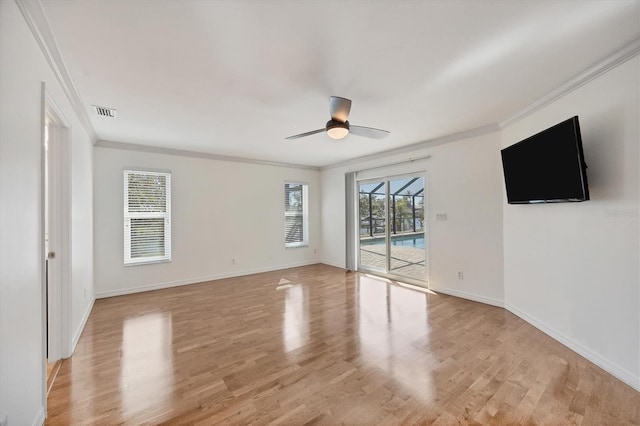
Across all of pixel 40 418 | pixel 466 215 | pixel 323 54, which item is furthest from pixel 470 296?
pixel 40 418

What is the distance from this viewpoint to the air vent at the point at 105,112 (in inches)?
115

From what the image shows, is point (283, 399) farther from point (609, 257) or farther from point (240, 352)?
point (609, 257)

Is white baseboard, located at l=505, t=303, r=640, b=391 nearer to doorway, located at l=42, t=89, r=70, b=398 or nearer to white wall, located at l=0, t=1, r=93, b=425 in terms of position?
white wall, located at l=0, t=1, r=93, b=425

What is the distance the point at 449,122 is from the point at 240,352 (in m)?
3.75

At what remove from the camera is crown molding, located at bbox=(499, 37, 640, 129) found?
197 cm

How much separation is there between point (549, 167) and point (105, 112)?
486cm

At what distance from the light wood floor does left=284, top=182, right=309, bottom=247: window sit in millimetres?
2843

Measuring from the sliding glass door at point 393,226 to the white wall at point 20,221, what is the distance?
4712 mm

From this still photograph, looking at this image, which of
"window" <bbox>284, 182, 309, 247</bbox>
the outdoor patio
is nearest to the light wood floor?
the outdoor patio

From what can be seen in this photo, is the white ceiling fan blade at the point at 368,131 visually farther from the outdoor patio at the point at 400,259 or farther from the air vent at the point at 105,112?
the air vent at the point at 105,112

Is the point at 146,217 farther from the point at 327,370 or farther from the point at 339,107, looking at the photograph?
the point at 327,370

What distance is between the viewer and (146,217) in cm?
456

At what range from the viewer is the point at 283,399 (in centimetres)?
188

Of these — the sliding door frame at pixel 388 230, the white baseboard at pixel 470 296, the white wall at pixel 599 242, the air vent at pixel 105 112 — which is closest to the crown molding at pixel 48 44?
the air vent at pixel 105 112
